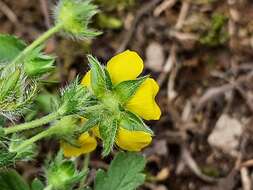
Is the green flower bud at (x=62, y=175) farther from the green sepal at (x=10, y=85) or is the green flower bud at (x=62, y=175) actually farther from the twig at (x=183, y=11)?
the twig at (x=183, y=11)

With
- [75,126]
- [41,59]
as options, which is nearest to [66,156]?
[75,126]

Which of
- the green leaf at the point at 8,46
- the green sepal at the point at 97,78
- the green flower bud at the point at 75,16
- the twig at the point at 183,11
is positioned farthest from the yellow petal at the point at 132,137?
the twig at the point at 183,11

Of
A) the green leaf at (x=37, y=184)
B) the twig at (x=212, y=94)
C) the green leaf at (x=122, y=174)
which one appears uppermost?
the green leaf at (x=37, y=184)

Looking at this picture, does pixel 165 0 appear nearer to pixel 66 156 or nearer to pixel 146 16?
pixel 146 16

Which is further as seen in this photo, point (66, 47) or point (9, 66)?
point (66, 47)

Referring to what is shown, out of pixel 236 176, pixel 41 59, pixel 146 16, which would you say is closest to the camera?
pixel 41 59

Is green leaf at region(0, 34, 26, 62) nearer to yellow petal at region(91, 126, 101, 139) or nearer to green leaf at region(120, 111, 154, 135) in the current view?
yellow petal at region(91, 126, 101, 139)

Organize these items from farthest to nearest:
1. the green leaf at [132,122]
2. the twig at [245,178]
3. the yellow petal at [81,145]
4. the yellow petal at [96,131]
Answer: the twig at [245,178] < the yellow petal at [81,145] < the yellow petal at [96,131] < the green leaf at [132,122]
